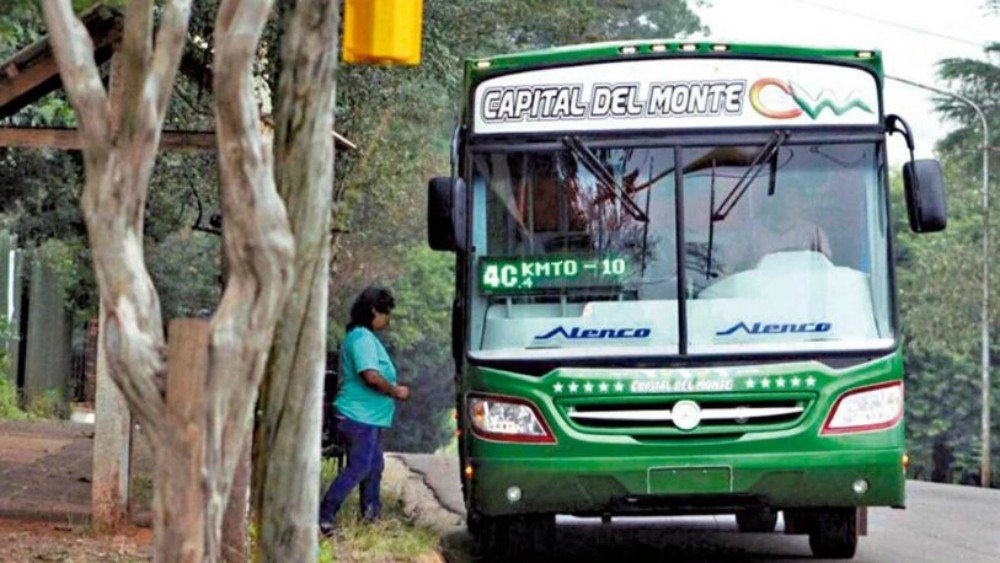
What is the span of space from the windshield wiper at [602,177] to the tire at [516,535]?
1.98m

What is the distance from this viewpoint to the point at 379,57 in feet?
22.0

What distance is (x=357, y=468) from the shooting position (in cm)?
1306

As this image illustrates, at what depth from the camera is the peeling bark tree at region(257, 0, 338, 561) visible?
6844 millimetres

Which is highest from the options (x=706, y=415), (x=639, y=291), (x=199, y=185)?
(x=199, y=185)

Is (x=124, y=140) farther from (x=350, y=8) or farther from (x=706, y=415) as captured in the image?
(x=706, y=415)

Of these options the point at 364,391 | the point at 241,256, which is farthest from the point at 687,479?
the point at 241,256

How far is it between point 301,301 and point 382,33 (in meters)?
0.98

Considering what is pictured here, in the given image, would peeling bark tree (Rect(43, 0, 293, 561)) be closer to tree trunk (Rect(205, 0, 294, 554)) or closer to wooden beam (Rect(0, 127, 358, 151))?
tree trunk (Rect(205, 0, 294, 554))

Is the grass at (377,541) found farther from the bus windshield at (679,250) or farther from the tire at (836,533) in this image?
the tire at (836,533)

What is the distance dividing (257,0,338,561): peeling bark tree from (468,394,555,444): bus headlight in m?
4.52

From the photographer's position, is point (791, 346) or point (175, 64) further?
point (791, 346)

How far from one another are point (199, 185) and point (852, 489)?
45.9 ft

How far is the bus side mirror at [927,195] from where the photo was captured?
1141cm

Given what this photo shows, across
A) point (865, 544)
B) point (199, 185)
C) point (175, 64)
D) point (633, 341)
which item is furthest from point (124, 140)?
point (199, 185)
